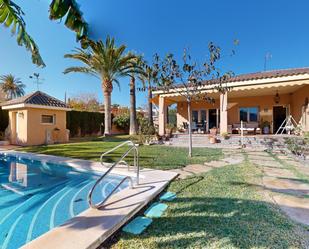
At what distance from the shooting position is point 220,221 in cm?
476

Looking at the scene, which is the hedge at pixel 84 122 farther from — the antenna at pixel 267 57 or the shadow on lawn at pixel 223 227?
the antenna at pixel 267 57

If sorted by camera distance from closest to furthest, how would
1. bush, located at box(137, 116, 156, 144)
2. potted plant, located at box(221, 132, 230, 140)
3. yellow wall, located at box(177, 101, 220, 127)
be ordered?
potted plant, located at box(221, 132, 230, 140) → bush, located at box(137, 116, 156, 144) → yellow wall, located at box(177, 101, 220, 127)

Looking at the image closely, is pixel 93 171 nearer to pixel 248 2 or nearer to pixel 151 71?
pixel 151 71

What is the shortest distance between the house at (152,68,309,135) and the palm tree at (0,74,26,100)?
58.8 meters

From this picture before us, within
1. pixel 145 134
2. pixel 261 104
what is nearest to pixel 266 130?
pixel 261 104

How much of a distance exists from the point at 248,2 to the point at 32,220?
20864mm

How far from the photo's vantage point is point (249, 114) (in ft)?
79.6

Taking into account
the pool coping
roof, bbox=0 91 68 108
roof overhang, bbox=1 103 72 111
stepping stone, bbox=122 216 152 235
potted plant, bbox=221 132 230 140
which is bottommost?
stepping stone, bbox=122 216 152 235

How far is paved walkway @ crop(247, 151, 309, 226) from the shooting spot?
5312 mm

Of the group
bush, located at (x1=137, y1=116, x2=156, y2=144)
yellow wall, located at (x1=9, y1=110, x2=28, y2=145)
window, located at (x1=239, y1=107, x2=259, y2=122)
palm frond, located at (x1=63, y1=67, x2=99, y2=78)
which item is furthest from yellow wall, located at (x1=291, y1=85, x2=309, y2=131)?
yellow wall, located at (x1=9, y1=110, x2=28, y2=145)

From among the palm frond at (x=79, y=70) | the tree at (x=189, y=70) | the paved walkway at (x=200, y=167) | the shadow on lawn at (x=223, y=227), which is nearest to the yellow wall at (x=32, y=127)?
the palm frond at (x=79, y=70)

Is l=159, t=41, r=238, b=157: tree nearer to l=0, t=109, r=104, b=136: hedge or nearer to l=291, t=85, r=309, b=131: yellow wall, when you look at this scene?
l=291, t=85, r=309, b=131: yellow wall

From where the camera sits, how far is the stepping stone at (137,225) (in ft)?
14.6

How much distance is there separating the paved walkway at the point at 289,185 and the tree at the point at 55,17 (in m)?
8.06
